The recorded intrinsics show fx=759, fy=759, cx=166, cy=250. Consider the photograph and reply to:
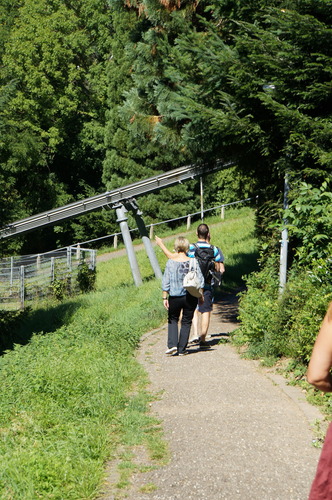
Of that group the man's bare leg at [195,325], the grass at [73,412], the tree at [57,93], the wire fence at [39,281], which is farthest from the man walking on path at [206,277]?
the tree at [57,93]

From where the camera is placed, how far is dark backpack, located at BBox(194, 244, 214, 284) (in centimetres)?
1140

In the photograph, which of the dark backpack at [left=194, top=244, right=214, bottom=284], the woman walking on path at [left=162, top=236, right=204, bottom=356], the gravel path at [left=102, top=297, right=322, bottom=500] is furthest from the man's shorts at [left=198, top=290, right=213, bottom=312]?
the gravel path at [left=102, top=297, right=322, bottom=500]

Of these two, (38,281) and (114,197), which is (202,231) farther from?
(38,281)

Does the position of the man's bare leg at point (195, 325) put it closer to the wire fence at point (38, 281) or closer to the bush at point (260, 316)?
the bush at point (260, 316)

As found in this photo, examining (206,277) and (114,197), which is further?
(114,197)

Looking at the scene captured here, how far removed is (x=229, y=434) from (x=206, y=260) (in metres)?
5.14

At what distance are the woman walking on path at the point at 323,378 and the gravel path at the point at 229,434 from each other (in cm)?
210

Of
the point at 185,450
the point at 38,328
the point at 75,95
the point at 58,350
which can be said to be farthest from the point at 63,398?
the point at 75,95

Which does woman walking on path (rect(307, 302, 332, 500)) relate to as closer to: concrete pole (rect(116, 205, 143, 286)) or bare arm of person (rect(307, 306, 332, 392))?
bare arm of person (rect(307, 306, 332, 392))

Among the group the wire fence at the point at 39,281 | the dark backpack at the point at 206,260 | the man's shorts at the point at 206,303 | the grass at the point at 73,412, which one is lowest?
the wire fence at the point at 39,281

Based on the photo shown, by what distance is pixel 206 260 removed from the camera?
1142 centimetres

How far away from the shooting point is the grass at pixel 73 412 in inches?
209

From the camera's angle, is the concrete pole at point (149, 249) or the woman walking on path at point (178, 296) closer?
the woman walking on path at point (178, 296)

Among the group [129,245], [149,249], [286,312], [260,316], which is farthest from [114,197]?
[286,312]
